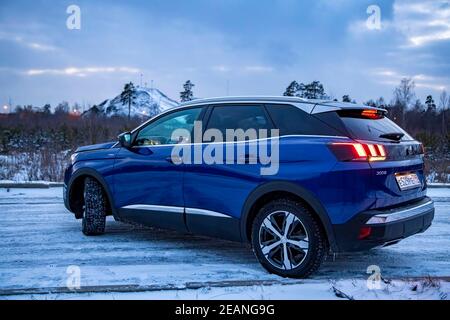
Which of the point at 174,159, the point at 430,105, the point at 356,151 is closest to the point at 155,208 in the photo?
the point at 174,159

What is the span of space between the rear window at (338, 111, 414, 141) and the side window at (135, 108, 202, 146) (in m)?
1.69

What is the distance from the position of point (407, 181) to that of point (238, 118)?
177 cm

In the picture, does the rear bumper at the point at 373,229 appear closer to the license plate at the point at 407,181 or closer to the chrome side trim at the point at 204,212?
the license plate at the point at 407,181

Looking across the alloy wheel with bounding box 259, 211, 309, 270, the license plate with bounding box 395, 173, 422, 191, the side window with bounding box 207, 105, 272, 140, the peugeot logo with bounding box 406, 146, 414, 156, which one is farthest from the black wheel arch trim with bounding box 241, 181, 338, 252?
the peugeot logo with bounding box 406, 146, 414, 156

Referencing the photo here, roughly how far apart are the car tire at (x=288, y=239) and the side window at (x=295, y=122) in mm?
668

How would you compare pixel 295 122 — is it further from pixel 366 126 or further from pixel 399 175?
pixel 399 175

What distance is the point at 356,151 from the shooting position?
4148 millimetres

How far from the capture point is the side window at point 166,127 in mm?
5441

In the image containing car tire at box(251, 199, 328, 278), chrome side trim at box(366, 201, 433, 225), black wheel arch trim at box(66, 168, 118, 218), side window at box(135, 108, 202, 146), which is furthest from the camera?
black wheel arch trim at box(66, 168, 118, 218)

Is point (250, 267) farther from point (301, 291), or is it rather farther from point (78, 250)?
point (78, 250)

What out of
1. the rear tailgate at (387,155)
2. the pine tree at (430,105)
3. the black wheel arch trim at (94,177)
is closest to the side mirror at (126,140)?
the black wheel arch trim at (94,177)

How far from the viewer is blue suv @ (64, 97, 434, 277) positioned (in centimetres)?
415

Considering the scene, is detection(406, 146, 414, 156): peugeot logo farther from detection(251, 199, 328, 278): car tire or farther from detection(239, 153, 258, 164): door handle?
detection(239, 153, 258, 164): door handle

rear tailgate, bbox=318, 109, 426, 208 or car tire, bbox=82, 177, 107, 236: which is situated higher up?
rear tailgate, bbox=318, 109, 426, 208
